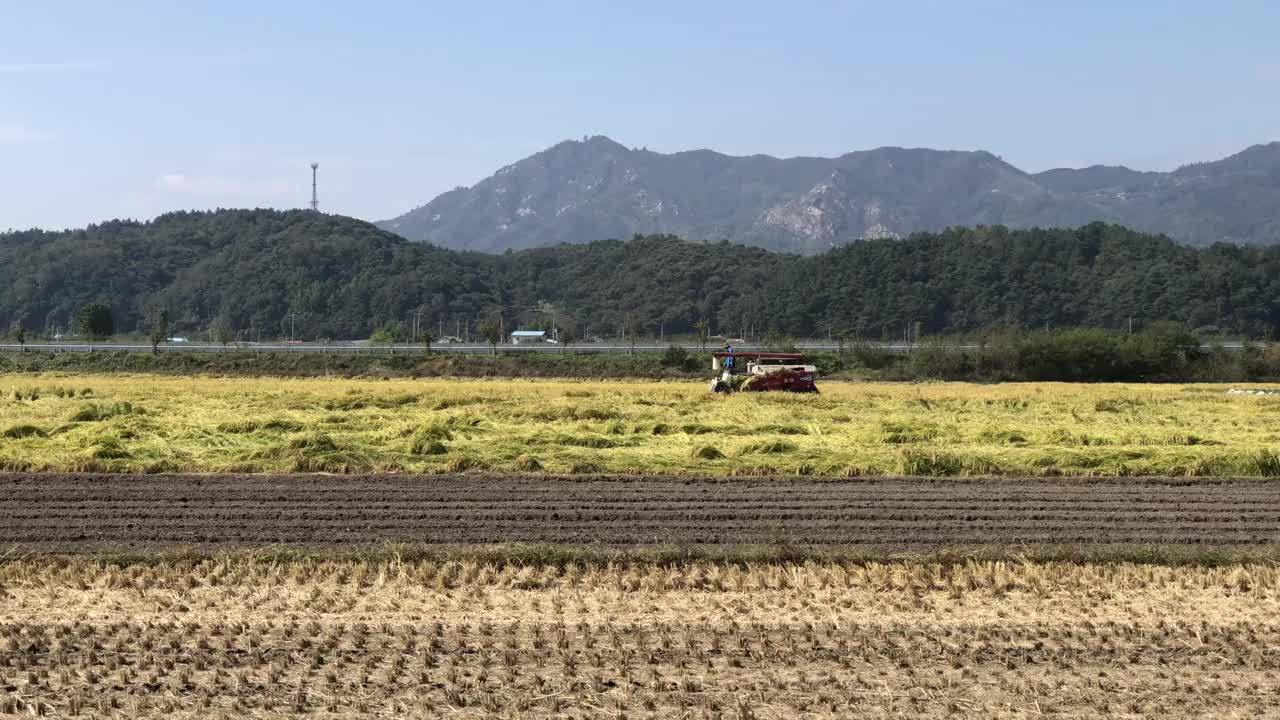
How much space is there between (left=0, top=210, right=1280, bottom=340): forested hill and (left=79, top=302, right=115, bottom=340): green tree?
21.6 meters

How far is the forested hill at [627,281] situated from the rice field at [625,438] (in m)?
73.8

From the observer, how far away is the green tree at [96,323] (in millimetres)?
101750

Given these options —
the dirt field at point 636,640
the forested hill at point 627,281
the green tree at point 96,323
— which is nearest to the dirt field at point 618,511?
the dirt field at point 636,640

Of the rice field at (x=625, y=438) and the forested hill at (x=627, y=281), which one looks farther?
the forested hill at (x=627, y=281)

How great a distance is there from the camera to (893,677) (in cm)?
856

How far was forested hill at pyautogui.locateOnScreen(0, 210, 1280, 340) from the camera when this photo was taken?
354ft

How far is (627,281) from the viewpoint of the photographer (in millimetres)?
134375

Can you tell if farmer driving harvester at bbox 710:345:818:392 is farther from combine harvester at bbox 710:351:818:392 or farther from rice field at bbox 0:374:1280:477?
rice field at bbox 0:374:1280:477

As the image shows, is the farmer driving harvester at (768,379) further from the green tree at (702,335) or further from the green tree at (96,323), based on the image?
the green tree at (96,323)

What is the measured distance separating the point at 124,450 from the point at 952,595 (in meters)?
13.8

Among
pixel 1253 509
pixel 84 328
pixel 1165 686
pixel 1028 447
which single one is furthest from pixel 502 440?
pixel 84 328

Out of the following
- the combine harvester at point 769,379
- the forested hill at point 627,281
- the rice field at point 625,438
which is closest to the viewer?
the rice field at point 625,438

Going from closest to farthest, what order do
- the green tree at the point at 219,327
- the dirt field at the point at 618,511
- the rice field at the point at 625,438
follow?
the dirt field at the point at 618,511
the rice field at the point at 625,438
the green tree at the point at 219,327

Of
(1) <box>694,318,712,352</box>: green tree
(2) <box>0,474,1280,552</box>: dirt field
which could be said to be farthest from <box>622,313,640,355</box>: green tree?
(2) <box>0,474,1280,552</box>: dirt field
